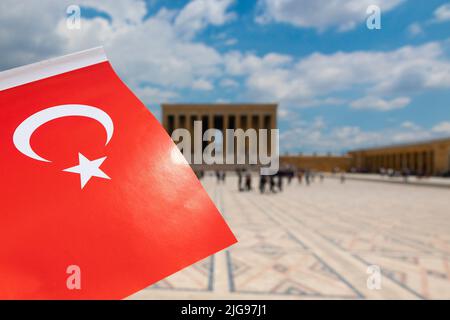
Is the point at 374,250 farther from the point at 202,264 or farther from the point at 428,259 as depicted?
the point at 202,264

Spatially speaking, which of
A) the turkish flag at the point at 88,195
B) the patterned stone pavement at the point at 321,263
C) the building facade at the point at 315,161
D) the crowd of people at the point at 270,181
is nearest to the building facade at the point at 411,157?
the building facade at the point at 315,161

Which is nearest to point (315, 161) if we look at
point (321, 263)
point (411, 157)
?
point (411, 157)

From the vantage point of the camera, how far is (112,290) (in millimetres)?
799

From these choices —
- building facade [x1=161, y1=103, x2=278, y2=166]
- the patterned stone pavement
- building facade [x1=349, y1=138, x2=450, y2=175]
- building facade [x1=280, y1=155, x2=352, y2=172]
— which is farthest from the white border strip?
building facade [x1=280, y1=155, x2=352, y2=172]

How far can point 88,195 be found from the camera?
2.99 feet

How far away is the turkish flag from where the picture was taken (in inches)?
32.2

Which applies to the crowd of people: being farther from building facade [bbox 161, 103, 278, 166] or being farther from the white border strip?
building facade [bbox 161, 103, 278, 166]

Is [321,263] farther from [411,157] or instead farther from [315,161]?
[315,161]

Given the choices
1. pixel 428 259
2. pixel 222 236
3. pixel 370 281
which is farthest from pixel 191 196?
pixel 428 259

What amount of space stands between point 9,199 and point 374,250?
212 inches

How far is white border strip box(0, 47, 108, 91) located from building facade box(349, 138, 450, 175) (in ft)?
136

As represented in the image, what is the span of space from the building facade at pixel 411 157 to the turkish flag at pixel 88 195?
41.4m

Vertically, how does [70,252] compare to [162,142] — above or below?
below
